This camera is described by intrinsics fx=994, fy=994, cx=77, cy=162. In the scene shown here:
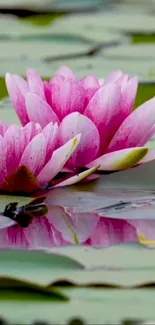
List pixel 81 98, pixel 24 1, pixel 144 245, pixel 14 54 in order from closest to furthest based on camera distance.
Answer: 1. pixel 144 245
2. pixel 81 98
3. pixel 14 54
4. pixel 24 1

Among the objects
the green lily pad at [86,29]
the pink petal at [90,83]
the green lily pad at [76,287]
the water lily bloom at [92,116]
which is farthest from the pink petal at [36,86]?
the green lily pad at [86,29]

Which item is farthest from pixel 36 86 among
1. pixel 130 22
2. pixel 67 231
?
pixel 130 22

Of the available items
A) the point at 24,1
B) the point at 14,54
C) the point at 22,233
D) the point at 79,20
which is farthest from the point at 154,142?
the point at 24,1

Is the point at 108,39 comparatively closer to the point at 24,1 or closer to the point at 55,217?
the point at 24,1

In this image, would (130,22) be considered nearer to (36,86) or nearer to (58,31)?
(58,31)

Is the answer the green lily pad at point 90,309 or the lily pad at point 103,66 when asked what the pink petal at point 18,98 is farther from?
the lily pad at point 103,66

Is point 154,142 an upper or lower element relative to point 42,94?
lower

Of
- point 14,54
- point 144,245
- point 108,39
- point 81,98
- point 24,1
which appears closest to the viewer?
point 144,245
